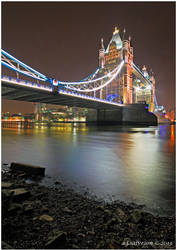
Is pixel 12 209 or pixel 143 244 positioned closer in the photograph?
pixel 143 244

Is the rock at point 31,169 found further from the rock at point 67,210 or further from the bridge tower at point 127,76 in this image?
the bridge tower at point 127,76

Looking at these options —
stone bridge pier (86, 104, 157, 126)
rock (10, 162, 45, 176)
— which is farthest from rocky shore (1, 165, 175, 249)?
stone bridge pier (86, 104, 157, 126)

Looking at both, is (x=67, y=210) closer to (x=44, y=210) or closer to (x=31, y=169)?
(x=44, y=210)

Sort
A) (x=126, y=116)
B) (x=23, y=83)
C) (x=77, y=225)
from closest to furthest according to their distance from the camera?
(x=77, y=225) → (x=23, y=83) → (x=126, y=116)

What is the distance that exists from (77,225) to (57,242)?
387mm

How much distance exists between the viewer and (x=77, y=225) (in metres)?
1.94

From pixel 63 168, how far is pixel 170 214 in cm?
300

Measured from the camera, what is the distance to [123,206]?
8.10 feet

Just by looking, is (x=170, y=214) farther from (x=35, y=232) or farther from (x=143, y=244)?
(x=35, y=232)

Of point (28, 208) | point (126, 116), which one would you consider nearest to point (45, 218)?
point (28, 208)

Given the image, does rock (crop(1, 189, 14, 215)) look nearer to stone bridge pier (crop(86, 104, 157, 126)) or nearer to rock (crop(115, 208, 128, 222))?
rock (crop(115, 208, 128, 222))

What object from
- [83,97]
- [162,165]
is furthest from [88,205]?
[83,97]

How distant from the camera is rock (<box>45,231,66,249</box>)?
1.57 metres

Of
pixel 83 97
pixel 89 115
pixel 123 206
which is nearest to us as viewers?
pixel 123 206
